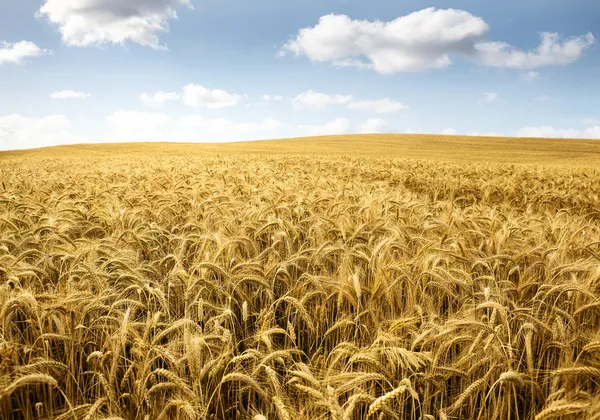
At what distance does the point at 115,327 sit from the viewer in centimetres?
184

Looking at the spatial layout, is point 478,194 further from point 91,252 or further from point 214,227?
point 91,252

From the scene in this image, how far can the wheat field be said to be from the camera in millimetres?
1504

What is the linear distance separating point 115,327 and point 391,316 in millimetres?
Answer: 1411

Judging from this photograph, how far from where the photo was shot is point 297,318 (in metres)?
2.30

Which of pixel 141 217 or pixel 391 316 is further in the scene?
pixel 141 217

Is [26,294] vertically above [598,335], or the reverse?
[26,294]

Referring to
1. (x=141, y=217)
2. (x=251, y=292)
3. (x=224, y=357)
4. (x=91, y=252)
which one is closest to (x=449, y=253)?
(x=251, y=292)

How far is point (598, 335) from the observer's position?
5.64ft

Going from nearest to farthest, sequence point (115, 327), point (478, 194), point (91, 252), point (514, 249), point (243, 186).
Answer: point (115, 327)
point (91, 252)
point (514, 249)
point (243, 186)
point (478, 194)

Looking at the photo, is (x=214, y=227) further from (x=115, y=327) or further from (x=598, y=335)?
(x=598, y=335)

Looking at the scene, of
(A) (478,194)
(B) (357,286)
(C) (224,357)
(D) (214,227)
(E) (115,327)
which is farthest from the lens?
(A) (478,194)

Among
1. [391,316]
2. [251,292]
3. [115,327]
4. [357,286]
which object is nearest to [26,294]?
[115,327]

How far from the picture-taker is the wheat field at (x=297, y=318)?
1504 millimetres

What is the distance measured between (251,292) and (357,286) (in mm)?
842
